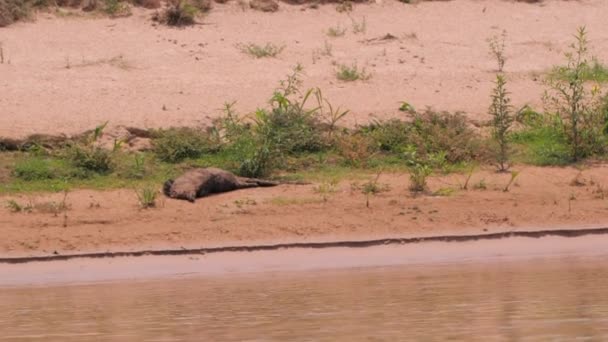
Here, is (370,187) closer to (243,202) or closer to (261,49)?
(243,202)

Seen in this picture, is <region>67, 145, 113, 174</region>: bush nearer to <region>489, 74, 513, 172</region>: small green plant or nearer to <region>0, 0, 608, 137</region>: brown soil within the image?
<region>0, 0, 608, 137</region>: brown soil

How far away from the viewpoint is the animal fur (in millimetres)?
10484

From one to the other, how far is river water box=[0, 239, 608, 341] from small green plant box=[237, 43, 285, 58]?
16.3 ft

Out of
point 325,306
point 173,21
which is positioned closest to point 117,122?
point 173,21

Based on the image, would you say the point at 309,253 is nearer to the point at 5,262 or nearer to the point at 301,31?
the point at 5,262

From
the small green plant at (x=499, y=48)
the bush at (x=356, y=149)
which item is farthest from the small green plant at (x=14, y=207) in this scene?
the small green plant at (x=499, y=48)

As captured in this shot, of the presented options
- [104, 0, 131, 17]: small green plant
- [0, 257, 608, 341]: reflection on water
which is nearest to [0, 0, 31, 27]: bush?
[104, 0, 131, 17]: small green plant

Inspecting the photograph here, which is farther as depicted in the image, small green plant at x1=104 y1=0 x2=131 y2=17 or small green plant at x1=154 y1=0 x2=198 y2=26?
small green plant at x1=104 y1=0 x2=131 y2=17

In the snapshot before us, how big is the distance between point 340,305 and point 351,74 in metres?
6.14

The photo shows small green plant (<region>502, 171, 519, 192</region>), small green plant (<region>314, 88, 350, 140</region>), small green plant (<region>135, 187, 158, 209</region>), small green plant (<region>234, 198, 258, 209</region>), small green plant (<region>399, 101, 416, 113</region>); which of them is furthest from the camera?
small green plant (<region>399, 101, 416, 113</region>)

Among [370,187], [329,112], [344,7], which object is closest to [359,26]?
[344,7]

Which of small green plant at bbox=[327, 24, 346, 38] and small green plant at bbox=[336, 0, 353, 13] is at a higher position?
small green plant at bbox=[336, 0, 353, 13]

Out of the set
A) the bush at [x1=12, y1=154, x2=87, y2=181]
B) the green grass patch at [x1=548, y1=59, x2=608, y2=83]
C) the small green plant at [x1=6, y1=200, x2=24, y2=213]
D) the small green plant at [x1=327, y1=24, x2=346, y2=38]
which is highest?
the small green plant at [x1=327, y1=24, x2=346, y2=38]

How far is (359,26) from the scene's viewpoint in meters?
14.7
